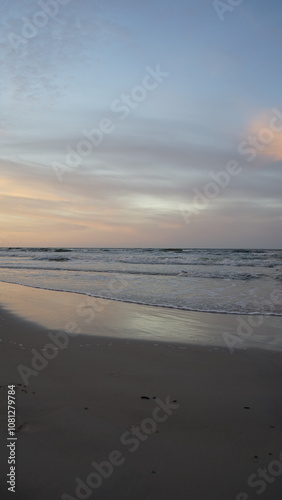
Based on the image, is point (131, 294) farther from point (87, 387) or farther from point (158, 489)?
point (158, 489)

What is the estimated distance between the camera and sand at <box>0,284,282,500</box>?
2.39 m

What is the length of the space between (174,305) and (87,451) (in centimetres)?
709

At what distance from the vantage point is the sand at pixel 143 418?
2.39m
